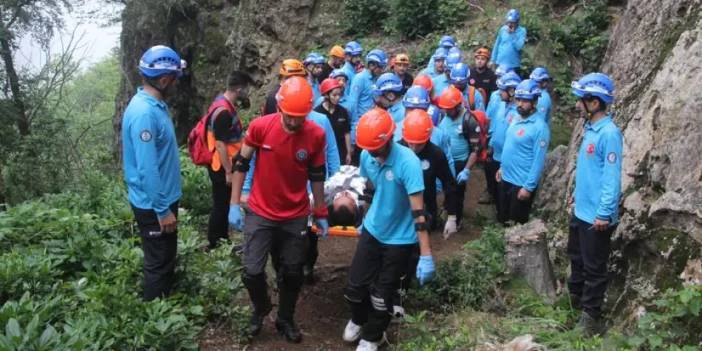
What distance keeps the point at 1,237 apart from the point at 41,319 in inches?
84.7

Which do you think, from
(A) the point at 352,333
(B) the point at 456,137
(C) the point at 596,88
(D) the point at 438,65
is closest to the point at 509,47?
(D) the point at 438,65

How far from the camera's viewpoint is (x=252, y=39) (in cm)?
1961

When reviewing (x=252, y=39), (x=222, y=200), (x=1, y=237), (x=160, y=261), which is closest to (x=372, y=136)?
(x=160, y=261)

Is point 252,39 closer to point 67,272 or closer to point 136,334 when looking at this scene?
point 67,272

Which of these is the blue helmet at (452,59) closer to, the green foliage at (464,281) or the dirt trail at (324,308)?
the dirt trail at (324,308)

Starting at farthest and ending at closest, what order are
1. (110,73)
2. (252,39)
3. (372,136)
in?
(110,73) < (252,39) < (372,136)

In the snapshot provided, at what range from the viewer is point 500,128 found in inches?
370

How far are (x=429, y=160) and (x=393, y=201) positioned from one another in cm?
210

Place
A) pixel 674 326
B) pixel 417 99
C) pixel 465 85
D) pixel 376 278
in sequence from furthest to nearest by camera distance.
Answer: pixel 465 85
pixel 417 99
pixel 376 278
pixel 674 326

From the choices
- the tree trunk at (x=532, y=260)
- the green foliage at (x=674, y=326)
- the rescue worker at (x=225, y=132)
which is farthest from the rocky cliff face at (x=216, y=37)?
the green foliage at (x=674, y=326)

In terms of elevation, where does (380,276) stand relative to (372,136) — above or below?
below

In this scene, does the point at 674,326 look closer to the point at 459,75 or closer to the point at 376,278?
the point at 376,278

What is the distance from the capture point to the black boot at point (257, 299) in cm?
546

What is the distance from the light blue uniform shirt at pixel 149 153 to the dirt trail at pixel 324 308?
1.37 meters
